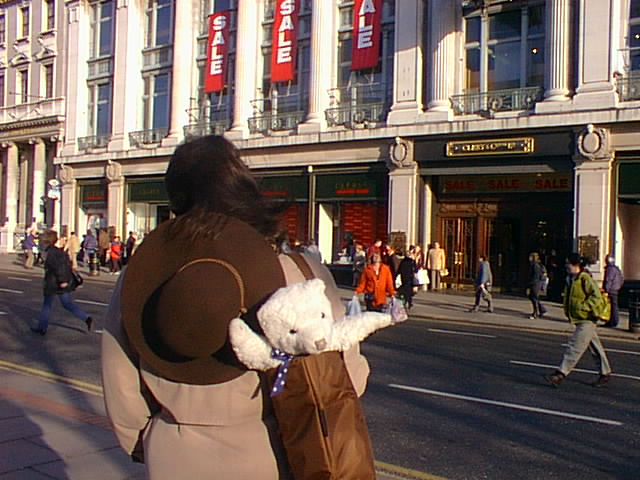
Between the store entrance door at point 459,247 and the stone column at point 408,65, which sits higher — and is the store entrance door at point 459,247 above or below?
below

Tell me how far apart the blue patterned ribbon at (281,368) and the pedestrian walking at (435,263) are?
21.9 m

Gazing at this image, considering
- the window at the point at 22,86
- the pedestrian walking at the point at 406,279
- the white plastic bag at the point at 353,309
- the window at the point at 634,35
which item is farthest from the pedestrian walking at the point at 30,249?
the white plastic bag at the point at 353,309

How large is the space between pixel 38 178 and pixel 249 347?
4078 cm

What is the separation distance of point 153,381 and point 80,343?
391 inches

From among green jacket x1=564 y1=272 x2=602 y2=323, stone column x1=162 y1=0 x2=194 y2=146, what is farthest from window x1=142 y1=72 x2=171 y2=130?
green jacket x1=564 y1=272 x2=602 y2=323

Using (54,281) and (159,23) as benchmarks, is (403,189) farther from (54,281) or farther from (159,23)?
(159,23)

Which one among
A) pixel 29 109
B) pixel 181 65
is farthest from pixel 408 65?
pixel 29 109

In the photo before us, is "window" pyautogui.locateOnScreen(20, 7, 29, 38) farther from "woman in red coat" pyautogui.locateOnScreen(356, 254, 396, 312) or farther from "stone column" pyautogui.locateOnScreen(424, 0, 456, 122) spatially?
"woman in red coat" pyautogui.locateOnScreen(356, 254, 396, 312)

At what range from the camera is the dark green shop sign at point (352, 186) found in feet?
82.2

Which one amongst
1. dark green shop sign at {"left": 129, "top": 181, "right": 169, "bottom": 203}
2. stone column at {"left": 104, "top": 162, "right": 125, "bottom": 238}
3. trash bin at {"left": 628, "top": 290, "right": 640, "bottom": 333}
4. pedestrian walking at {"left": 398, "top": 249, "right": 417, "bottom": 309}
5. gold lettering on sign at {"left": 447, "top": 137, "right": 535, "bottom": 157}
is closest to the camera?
trash bin at {"left": 628, "top": 290, "right": 640, "bottom": 333}

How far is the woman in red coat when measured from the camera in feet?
43.3

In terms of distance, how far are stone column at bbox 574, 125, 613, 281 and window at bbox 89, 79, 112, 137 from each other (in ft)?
73.8

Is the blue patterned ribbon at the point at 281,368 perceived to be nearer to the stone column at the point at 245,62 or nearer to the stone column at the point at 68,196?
the stone column at the point at 245,62

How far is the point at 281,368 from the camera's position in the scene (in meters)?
1.93
